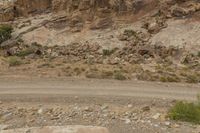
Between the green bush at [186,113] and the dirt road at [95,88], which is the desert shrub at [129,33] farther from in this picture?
the green bush at [186,113]

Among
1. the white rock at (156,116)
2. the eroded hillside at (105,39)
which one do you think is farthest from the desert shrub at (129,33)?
the white rock at (156,116)

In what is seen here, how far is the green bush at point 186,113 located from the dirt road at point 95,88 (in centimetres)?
609

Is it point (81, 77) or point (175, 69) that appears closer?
point (81, 77)

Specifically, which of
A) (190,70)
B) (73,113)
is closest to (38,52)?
(190,70)

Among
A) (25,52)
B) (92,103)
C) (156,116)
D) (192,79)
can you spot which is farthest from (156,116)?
(25,52)

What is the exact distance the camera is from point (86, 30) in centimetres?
4578

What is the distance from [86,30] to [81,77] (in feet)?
54.8

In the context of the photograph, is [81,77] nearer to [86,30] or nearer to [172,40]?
[172,40]

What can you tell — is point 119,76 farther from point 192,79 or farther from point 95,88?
point 192,79

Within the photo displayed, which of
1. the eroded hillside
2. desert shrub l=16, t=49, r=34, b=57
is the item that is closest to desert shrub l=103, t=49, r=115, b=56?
the eroded hillside

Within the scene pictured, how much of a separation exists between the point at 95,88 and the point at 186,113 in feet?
30.6

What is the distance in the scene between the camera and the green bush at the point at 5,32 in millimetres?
47522

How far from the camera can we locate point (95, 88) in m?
25.1

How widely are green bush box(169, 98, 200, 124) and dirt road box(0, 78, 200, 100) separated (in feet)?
20.0
